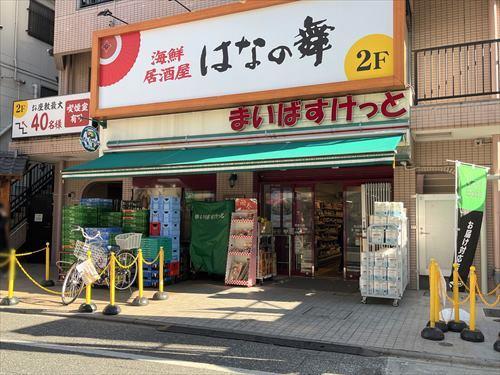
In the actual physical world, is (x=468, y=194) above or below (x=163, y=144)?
below

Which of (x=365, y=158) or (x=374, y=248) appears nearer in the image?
(x=365, y=158)

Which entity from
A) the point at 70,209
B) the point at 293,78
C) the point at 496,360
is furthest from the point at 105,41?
the point at 496,360

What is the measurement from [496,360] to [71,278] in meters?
7.87

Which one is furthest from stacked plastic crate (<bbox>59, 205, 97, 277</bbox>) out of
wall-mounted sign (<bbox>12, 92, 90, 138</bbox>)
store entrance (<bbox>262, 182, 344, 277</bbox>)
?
store entrance (<bbox>262, 182, 344, 277</bbox>)

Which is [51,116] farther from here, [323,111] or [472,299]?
[472,299]

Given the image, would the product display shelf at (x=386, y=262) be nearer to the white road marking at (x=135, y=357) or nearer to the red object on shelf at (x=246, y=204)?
the red object on shelf at (x=246, y=204)

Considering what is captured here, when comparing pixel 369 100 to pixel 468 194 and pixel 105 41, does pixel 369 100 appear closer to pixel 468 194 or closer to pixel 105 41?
pixel 468 194

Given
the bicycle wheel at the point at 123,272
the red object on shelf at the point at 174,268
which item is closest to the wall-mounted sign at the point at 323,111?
the red object on shelf at the point at 174,268

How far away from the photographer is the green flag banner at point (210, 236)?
1213cm

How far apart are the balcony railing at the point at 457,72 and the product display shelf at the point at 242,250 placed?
16.8 feet

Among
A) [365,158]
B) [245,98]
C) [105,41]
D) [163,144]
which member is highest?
[105,41]

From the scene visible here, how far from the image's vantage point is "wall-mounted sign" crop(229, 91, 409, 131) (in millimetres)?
9805

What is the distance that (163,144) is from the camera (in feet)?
39.9

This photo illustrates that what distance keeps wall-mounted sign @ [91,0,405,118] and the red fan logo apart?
28mm
